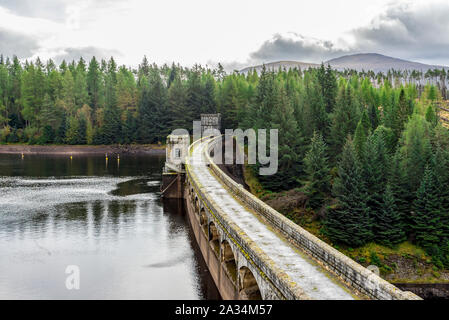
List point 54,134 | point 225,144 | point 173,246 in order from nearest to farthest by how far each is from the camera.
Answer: point 173,246 < point 225,144 < point 54,134

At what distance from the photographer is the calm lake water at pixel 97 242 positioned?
108 ft

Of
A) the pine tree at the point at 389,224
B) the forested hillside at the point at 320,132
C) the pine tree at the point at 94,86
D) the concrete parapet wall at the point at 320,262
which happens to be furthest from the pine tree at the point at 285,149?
the pine tree at the point at 94,86

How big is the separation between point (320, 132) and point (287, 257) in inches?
1923

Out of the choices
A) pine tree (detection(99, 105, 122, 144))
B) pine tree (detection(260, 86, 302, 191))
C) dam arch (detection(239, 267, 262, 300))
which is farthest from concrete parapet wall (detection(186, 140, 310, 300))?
pine tree (detection(99, 105, 122, 144))

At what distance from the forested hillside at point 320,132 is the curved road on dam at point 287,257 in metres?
16.3

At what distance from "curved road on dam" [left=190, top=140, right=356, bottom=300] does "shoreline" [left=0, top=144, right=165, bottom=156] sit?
94586mm

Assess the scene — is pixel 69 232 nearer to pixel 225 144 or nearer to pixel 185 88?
pixel 225 144

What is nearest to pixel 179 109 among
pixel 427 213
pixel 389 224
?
pixel 389 224

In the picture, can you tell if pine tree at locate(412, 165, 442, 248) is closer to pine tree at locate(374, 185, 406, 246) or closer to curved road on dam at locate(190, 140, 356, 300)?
pine tree at locate(374, 185, 406, 246)

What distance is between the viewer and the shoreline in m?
130

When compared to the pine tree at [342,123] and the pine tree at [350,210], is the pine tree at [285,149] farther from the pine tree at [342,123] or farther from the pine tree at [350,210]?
the pine tree at [350,210]

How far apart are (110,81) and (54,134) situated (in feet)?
90.9

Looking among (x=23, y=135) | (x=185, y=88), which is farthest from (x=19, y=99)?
(x=185, y=88)
